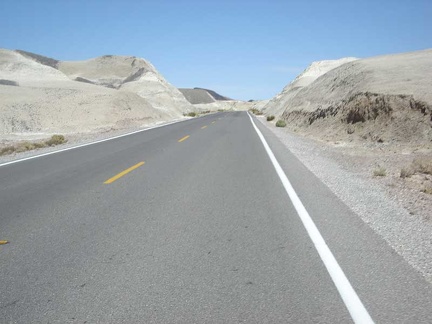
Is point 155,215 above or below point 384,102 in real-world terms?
below

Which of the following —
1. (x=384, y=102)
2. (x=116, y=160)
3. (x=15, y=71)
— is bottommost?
(x=116, y=160)

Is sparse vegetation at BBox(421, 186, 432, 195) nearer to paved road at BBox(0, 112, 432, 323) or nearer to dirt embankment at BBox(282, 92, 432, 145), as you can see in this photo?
paved road at BBox(0, 112, 432, 323)

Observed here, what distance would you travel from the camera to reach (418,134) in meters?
14.3

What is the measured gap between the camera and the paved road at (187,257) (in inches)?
128

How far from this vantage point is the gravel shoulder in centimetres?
475

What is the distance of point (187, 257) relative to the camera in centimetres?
431

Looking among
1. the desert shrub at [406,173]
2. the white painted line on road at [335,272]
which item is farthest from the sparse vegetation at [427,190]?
the white painted line on road at [335,272]

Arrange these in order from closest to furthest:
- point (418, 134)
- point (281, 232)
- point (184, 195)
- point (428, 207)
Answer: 1. point (281, 232)
2. point (428, 207)
3. point (184, 195)
4. point (418, 134)

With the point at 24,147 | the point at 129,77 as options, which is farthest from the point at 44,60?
the point at 24,147

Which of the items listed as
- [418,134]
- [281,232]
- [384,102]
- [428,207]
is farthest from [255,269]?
[384,102]

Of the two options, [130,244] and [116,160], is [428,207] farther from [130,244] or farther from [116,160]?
[116,160]

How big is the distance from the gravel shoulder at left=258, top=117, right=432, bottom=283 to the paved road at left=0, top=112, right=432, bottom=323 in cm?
27

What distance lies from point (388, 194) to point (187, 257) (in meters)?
4.95

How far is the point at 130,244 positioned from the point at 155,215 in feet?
4.04
